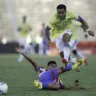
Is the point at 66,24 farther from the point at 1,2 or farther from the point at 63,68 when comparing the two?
the point at 1,2

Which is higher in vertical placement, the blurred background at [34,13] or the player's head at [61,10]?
the blurred background at [34,13]

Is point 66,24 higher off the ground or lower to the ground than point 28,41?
lower

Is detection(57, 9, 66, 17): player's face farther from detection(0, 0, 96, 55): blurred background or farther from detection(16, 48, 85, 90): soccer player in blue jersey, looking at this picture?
detection(0, 0, 96, 55): blurred background

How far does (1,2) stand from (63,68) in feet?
109

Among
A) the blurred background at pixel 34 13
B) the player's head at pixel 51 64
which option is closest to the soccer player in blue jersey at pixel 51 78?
the player's head at pixel 51 64

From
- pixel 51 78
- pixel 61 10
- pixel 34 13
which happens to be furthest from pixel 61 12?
pixel 34 13

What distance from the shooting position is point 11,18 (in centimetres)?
4019

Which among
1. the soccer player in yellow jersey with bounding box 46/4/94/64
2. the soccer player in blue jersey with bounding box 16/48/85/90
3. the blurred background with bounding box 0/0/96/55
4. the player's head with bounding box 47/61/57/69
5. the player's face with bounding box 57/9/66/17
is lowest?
the soccer player in blue jersey with bounding box 16/48/85/90

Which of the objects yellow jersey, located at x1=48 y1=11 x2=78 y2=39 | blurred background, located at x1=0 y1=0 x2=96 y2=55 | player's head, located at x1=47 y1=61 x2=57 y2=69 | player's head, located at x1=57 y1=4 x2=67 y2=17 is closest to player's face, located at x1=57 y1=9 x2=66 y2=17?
player's head, located at x1=57 y1=4 x2=67 y2=17

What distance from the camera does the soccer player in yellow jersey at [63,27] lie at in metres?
12.1

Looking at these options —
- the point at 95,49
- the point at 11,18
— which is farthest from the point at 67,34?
the point at 11,18

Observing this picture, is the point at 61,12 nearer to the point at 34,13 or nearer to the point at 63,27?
the point at 63,27

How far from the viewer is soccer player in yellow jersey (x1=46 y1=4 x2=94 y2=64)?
39.7 ft

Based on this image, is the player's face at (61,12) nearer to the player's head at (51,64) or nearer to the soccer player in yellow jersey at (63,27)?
the soccer player in yellow jersey at (63,27)
